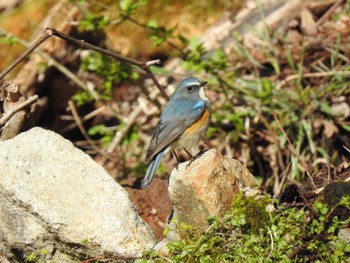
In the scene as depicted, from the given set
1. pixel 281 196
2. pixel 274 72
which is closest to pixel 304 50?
pixel 274 72

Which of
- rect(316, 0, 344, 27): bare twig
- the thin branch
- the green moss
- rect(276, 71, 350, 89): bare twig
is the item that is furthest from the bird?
rect(316, 0, 344, 27): bare twig

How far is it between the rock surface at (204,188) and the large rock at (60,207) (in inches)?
13.8

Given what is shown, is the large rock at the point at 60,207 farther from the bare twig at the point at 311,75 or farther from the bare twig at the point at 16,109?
the bare twig at the point at 311,75

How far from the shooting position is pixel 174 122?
23.3ft

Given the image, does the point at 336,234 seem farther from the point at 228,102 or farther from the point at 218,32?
the point at 218,32

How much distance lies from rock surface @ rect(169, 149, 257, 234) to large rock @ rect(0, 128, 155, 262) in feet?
1.15

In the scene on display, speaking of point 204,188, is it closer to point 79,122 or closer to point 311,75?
A: point 311,75

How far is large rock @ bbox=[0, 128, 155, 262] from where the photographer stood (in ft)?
18.4

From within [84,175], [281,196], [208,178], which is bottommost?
[281,196]

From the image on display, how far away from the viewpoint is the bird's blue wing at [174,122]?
6.97 meters

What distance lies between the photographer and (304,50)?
9242mm

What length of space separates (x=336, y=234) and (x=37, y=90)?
5192 mm

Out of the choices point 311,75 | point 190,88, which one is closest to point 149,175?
point 190,88

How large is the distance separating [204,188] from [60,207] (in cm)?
102
